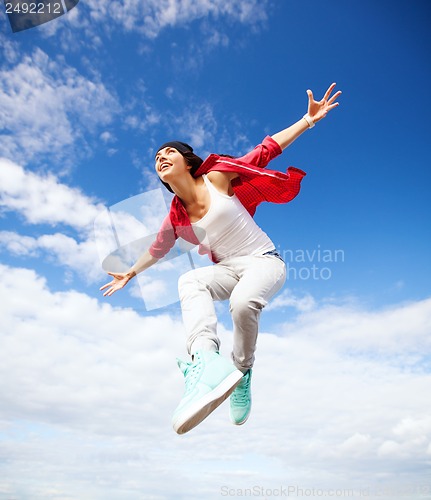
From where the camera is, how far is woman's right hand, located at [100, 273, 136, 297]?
192 inches

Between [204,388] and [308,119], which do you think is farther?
[308,119]

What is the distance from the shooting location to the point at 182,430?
10.4 feet

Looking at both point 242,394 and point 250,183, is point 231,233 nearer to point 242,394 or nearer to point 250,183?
point 250,183

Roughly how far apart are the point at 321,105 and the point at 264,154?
80 centimetres

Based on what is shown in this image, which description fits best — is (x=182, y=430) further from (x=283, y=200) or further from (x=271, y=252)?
(x=283, y=200)

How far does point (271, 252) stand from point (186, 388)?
160 centimetres

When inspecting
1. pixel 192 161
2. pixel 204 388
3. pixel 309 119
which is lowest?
pixel 204 388

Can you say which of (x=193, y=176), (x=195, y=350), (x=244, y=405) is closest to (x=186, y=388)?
(x=195, y=350)

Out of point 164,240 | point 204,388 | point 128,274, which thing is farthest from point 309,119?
point 204,388

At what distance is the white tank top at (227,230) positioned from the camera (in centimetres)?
431

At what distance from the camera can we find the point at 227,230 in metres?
4.37

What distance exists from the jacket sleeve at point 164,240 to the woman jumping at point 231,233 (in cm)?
1

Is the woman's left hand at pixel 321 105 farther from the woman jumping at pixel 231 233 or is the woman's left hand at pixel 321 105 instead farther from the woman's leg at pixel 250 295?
the woman's leg at pixel 250 295

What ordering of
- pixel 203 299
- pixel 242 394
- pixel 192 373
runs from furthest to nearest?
pixel 242 394 → pixel 203 299 → pixel 192 373
